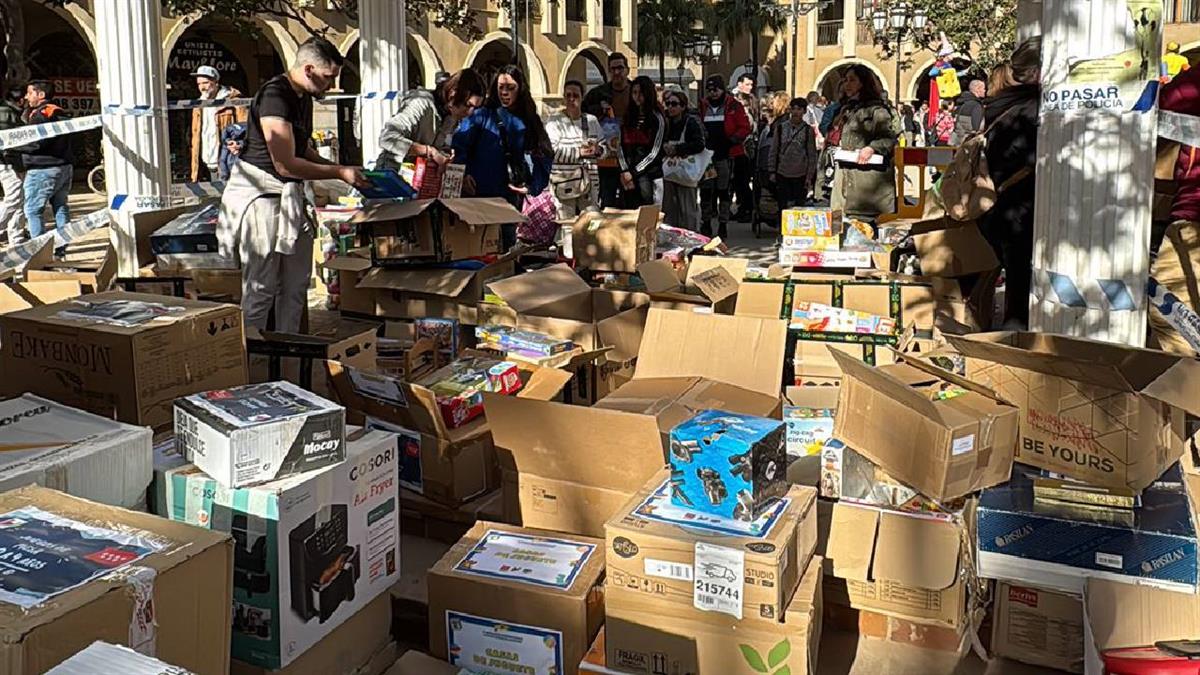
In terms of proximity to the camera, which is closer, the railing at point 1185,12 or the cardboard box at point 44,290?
the cardboard box at point 44,290

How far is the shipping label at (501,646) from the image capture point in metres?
3.04

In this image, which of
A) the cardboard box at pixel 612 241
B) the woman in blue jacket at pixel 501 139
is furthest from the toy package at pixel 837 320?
the woman in blue jacket at pixel 501 139

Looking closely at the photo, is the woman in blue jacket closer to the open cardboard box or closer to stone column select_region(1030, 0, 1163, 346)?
the open cardboard box

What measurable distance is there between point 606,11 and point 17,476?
110 feet

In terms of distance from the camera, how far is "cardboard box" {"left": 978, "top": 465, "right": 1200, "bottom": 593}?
10.0 ft

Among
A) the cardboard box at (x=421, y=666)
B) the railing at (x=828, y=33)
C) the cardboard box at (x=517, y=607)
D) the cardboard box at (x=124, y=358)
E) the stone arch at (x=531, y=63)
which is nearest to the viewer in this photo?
the cardboard box at (x=517, y=607)

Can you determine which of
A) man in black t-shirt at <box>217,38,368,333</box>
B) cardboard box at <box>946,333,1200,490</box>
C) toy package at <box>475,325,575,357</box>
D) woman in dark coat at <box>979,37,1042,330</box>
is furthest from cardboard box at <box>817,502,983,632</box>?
man in black t-shirt at <box>217,38,368,333</box>

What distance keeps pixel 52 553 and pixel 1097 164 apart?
3.27 m

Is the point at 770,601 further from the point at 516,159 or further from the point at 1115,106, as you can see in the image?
the point at 516,159

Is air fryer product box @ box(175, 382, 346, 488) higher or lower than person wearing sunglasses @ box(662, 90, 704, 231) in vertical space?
lower

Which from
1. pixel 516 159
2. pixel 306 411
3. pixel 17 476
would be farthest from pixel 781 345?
pixel 516 159

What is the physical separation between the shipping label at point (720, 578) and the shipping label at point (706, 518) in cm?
8

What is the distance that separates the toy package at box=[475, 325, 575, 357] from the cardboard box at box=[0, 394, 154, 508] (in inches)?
87.0

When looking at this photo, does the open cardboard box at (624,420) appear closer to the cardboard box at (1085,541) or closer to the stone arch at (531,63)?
the cardboard box at (1085,541)
